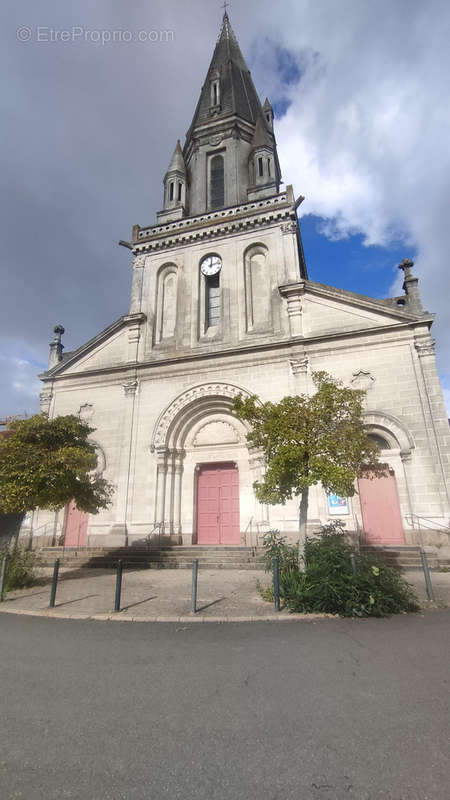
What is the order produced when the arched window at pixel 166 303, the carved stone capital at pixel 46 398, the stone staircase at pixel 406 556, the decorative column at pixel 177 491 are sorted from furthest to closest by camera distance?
the arched window at pixel 166 303, the carved stone capital at pixel 46 398, the decorative column at pixel 177 491, the stone staircase at pixel 406 556

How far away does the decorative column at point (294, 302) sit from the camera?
1559 cm

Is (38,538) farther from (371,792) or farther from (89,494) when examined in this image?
(371,792)

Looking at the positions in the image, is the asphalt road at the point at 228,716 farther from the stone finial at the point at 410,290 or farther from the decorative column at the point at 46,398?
the decorative column at the point at 46,398

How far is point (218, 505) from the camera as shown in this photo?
15.3 meters

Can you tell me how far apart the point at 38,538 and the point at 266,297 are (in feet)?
47.0

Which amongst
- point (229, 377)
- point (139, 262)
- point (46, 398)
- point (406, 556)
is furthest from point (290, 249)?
point (46, 398)

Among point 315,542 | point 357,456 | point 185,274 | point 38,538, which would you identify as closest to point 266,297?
point 185,274

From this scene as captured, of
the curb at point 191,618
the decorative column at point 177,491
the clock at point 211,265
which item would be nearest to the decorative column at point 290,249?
the clock at point 211,265

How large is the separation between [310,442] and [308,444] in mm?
66

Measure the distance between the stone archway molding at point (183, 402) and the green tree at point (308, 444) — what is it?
6.37 meters

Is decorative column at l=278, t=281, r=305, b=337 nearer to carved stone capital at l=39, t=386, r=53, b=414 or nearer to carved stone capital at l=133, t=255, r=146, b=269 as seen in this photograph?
carved stone capital at l=133, t=255, r=146, b=269

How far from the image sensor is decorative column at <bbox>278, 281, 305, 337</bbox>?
1559 cm

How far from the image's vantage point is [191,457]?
15961mm

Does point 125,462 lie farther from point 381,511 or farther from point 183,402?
point 381,511
